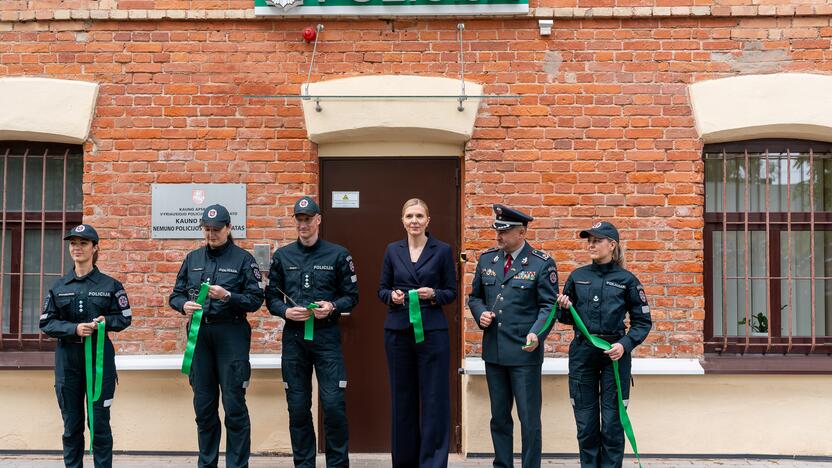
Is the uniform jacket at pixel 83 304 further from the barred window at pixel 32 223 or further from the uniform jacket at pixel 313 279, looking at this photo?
the barred window at pixel 32 223

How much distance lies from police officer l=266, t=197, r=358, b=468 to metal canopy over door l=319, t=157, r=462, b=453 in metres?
0.98

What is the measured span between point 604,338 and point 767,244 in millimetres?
2064

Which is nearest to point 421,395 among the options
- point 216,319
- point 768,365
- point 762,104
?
point 216,319

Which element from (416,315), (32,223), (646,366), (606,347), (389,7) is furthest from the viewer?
(32,223)

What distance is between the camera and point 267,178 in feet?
19.6

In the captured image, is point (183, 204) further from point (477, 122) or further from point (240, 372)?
point (477, 122)

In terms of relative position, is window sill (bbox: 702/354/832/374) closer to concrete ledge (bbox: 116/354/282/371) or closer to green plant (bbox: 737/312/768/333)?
green plant (bbox: 737/312/768/333)

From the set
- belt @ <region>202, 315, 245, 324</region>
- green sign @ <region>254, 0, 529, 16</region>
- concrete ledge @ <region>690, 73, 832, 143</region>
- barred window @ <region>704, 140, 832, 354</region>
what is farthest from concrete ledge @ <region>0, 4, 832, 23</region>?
belt @ <region>202, 315, 245, 324</region>

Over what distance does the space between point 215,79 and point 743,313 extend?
4.66 metres

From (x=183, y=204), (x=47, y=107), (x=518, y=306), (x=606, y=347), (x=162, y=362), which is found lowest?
(x=162, y=362)

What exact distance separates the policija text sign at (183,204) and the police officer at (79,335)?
992 mm

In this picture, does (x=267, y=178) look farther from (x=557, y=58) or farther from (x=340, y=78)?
(x=557, y=58)

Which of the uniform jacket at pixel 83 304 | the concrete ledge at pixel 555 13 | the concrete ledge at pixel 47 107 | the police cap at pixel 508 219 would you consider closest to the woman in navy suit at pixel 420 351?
the police cap at pixel 508 219

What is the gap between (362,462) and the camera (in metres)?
5.88
